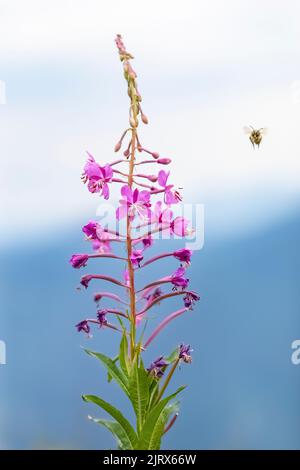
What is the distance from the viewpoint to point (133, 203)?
197 cm

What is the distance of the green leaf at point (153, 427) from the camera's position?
6.43 feet

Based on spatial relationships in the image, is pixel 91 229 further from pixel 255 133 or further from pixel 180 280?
pixel 255 133

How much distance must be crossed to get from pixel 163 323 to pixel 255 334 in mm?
443

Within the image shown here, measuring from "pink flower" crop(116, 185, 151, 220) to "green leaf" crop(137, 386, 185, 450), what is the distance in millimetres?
531

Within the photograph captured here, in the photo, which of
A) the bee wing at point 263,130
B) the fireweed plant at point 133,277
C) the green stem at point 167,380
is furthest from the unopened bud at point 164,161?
the green stem at point 167,380

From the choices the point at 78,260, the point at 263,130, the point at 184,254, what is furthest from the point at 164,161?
the point at 263,130

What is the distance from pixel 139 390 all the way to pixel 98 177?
621 mm

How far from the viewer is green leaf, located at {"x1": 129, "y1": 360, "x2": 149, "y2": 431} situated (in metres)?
1.98

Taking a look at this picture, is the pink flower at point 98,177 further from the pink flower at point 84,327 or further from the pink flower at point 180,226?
the pink flower at point 84,327

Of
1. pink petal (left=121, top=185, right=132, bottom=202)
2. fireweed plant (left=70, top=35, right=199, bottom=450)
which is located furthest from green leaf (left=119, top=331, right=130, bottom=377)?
pink petal (left=121, top=185, right=132, bottom=202)

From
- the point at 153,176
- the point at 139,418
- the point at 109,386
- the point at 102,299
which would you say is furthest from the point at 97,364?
the point at 153,176

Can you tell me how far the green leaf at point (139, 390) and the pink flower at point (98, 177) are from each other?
51 cm
